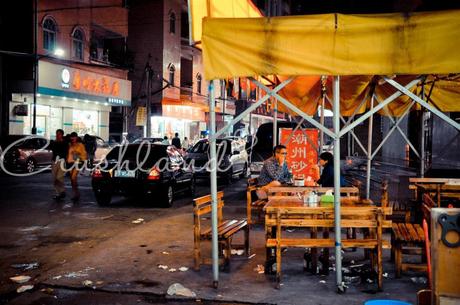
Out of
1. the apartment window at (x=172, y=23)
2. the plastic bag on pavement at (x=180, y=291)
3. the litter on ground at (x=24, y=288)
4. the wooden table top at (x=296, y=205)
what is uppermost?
the apartment window at (x=172, y=23)

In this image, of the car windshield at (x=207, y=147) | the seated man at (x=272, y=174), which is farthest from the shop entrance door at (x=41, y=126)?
the seated man at (x=272, y=174)

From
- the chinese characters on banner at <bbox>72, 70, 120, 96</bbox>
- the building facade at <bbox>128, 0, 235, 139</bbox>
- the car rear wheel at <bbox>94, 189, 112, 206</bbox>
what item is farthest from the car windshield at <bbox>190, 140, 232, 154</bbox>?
the building facade at <bbox>128, 0, 235, 139</bbox>

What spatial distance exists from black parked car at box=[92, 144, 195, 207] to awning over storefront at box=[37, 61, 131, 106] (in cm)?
1305

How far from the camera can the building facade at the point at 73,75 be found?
25500 mm

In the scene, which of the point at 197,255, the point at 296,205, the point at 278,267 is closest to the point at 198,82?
the point at 197,255

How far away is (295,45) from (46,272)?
4.91 m

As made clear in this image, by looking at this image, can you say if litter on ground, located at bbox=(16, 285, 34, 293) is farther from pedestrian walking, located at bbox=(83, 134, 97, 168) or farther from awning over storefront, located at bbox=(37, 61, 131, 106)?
awning over storefront, located at bbox=(37, 61, 131, 106)

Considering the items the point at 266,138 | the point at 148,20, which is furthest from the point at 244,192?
the point at 148,20

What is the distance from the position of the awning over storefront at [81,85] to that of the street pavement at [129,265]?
13.6 meters

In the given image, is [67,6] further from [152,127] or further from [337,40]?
[337,40]

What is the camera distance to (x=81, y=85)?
28.0 meters

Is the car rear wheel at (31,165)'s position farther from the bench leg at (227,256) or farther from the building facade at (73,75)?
the bench leg at (227,256)

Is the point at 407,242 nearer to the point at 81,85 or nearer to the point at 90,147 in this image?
the point at 90,147

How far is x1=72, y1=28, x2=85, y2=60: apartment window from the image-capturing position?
1136 inches
